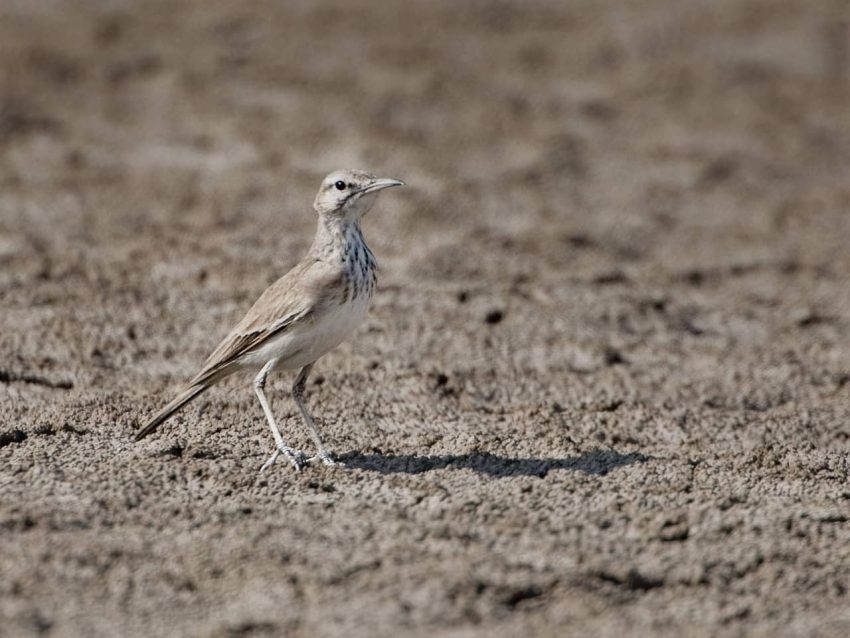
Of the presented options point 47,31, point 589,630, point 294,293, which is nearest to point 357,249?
point 294,293

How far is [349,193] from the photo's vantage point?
5375mm

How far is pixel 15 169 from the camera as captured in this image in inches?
348

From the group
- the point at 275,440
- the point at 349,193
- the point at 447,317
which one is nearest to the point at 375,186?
the point at 349,193

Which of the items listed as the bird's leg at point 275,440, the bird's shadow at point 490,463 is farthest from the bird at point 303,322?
the bird's shadow at point 490,463

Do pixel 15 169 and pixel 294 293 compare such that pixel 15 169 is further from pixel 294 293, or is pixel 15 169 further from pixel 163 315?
pixel 294 293

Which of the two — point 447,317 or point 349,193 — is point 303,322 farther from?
point 447,317

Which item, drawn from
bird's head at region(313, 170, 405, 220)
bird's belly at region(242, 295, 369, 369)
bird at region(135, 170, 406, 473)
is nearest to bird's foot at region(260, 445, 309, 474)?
bird at region(135, 170, 406, 473)

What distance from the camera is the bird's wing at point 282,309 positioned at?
5.00 meters

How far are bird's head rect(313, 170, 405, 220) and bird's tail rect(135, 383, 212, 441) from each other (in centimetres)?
93

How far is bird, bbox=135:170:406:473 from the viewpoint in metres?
5.02

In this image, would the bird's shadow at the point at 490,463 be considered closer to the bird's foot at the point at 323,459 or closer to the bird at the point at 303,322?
the bird's foot at the point at 323,459

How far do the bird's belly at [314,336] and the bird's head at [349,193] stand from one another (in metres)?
0.45

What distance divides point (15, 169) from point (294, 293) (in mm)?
4542

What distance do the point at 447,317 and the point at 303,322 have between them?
1910mm
